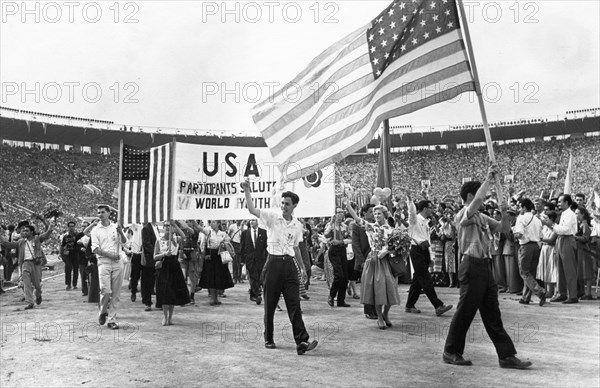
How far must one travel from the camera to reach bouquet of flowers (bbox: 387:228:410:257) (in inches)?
306

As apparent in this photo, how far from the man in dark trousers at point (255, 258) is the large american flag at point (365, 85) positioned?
345cm

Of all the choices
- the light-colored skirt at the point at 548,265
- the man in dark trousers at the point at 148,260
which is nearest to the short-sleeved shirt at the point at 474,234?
the light-colored skirt at the point at 548,265

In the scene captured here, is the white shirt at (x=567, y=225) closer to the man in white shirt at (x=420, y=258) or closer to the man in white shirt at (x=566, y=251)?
the man in white shirt at (x=566, y=251)

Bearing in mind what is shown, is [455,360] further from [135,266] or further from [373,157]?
[373,157]

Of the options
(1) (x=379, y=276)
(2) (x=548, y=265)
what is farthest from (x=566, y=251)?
(1) (x=379, y=276)

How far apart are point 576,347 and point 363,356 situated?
2.47 metres

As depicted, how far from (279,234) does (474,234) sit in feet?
7.39

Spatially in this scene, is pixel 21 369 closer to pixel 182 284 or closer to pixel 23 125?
pixel 182 284

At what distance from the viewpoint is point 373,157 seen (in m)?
Answer: 51.2

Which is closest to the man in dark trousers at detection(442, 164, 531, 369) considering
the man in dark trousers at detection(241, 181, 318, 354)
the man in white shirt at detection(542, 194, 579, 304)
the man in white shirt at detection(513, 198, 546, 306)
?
the man in dark trousers at detection(241, 181, 318, 354)

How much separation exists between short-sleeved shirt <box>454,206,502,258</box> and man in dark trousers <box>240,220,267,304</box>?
4.93 m

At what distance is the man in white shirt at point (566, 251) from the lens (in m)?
9.59

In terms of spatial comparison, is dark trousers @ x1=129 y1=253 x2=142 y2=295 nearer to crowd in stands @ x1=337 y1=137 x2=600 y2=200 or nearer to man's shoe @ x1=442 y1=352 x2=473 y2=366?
man's shoe @ x1=442 y1=352 x2=473 y2=366

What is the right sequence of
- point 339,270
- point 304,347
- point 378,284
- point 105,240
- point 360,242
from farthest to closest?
point 339,270, point 360,242, point 105,240, point 378,284, point 304,347
